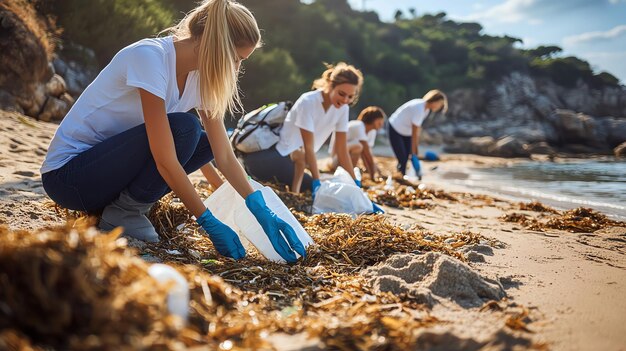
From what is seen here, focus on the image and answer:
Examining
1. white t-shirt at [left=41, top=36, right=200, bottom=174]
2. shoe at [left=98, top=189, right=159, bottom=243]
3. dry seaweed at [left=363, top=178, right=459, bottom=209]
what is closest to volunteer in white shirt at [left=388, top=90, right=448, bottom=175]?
dry seaweed at [left=363, top=178, right=459, bottom=209]

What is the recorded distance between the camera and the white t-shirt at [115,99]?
2127 mm

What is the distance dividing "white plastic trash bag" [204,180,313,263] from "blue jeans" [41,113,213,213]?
330 mm

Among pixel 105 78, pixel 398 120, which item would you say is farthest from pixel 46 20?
pixel 105 78

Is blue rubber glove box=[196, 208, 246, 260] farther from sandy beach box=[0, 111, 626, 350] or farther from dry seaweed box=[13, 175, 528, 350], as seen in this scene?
sandy beach box=[0, 111, 626, 350]

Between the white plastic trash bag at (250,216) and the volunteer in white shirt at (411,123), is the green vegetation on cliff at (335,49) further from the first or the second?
the white plastic trash bag at (250,216)

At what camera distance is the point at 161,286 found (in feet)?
3.98

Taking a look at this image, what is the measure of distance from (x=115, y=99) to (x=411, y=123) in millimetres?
6252

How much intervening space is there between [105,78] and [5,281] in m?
1.40

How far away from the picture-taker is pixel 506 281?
2117 millimetres

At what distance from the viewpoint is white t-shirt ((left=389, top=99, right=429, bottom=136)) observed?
772 cm

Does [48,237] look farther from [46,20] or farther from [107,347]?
[46,20]

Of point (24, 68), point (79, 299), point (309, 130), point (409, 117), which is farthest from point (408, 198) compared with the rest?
point (24, 68)

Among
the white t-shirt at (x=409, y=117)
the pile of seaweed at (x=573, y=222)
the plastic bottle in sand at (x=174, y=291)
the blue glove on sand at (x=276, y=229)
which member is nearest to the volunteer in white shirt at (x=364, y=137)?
the white t-shirt at (x=409, y=117)

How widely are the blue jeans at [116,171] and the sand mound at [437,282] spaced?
1.16 m
